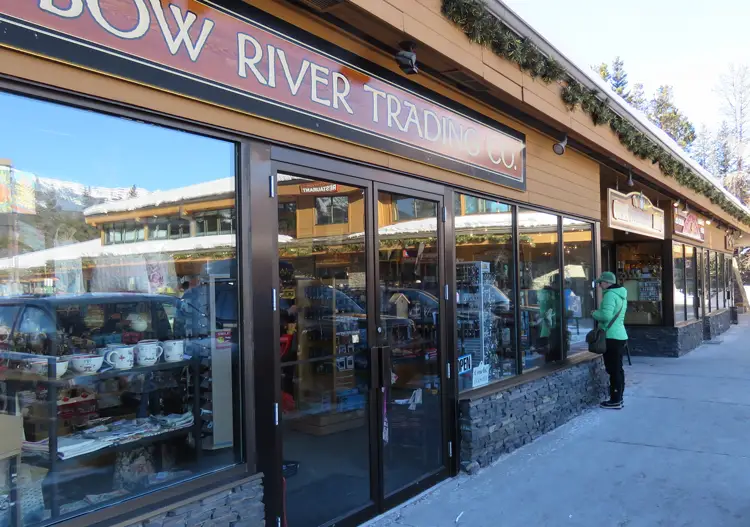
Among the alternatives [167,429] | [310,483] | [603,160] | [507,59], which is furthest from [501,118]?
[167,429]

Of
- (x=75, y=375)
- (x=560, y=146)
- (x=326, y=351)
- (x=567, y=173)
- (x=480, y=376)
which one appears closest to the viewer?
(x=75, y=375)

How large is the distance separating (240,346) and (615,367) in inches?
225

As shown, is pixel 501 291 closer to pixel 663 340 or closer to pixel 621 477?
pixel 621 477

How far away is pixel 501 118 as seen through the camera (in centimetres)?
593

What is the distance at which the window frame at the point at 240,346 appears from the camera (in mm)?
2621

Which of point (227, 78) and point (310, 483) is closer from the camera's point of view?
point (227, 78)

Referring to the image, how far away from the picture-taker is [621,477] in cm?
485

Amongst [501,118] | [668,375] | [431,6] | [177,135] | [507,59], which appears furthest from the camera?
[668,375]

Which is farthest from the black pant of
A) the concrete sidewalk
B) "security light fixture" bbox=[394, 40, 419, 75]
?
"security light fixture" bbox=[394, 40, 419, 75]

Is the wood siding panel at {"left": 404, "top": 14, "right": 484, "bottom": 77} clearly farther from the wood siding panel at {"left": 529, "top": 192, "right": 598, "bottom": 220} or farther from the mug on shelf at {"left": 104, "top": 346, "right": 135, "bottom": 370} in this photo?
the mug on shelf at {"left": 104, "top": 346, "right": 135, "bottom": 370}

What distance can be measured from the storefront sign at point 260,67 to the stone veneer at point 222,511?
6.75 feet

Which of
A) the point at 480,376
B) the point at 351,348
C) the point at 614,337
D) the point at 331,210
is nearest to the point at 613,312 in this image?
the point at 614,337

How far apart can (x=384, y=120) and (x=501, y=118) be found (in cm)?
212

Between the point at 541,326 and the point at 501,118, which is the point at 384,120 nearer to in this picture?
Answer: the point at 501,118
